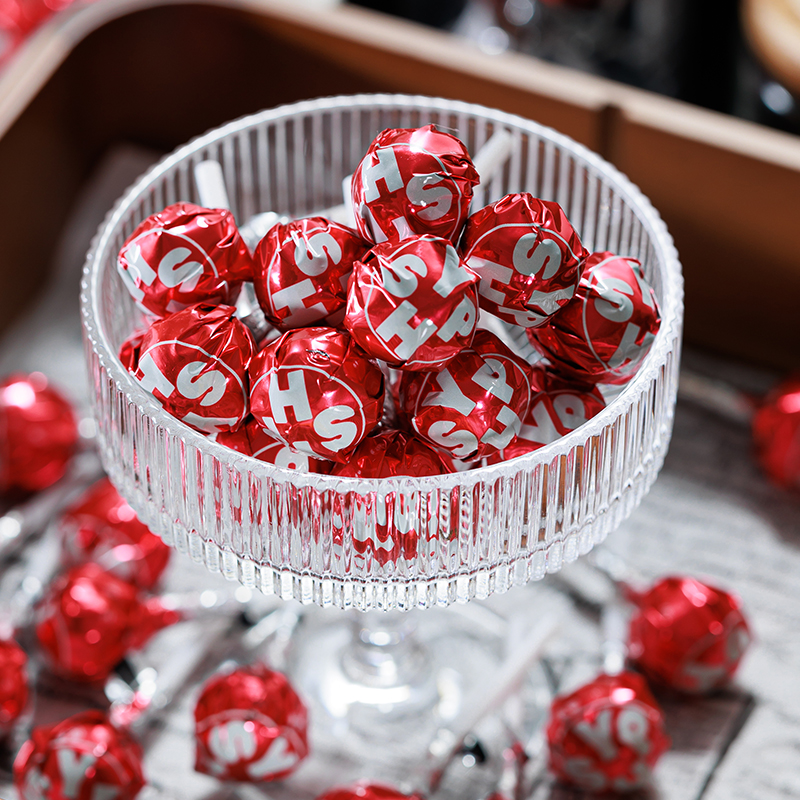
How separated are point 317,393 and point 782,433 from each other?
1.55 feet

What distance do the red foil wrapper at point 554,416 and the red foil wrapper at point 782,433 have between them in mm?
313

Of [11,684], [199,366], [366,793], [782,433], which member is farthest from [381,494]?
[782,433]

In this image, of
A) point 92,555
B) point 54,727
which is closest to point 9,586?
point 92,555

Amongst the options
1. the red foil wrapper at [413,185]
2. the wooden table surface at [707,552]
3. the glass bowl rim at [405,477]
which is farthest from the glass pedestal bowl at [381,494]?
the wooden table surface at [707,552]

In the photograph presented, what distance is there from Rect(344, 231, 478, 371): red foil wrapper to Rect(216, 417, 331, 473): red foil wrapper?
78mm

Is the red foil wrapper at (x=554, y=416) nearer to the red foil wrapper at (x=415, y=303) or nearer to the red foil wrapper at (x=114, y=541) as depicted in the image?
the red foil wrapper at (x=415, y=303)

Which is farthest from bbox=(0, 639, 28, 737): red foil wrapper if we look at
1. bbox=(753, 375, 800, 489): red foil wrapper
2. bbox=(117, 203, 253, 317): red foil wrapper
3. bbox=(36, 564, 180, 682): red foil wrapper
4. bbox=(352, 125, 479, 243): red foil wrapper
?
bbox=(753, 375, 800, 489): red foil wrapper

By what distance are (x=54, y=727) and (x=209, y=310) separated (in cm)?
30

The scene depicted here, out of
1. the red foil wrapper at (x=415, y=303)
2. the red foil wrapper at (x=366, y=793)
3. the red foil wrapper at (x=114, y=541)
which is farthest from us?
the red foil wrapper at (x=114, y=541)

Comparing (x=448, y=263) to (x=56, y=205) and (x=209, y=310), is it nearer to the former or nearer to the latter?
(x=209, y=310)

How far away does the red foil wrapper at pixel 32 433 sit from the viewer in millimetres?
881

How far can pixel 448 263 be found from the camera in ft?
1.78

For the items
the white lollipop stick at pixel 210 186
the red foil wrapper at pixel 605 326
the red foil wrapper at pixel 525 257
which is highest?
the red foil wrapper at pixel 525 257

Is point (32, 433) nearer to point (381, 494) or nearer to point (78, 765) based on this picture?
point (78, 765)
